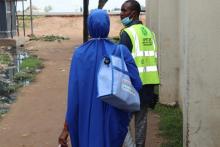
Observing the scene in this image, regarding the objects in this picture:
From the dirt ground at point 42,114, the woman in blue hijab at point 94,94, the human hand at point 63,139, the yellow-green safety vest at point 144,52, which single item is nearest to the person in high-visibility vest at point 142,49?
the yellow-green safety vest at point 144,52

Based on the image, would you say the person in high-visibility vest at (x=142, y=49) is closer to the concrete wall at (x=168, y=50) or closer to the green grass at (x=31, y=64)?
the concrete wall at (x=168, y=50)

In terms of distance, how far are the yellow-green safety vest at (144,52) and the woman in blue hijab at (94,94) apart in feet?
4.42

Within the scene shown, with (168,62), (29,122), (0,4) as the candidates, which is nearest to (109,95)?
(29,122)

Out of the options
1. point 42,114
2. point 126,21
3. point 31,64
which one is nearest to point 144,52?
point 126,21

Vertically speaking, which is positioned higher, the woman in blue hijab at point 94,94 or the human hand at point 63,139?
the woman in blue hijab at point 94,94

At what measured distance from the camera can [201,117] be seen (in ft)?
18.2

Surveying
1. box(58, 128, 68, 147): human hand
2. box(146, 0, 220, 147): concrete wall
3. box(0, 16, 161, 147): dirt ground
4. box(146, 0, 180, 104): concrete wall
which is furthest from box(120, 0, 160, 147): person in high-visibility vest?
box(146, 0, 180, 104): concrete wall

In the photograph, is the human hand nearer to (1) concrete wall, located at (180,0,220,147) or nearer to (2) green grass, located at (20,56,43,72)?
(1) concrete wall, located at (180,0,220,147)

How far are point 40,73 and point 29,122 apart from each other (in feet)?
20.6

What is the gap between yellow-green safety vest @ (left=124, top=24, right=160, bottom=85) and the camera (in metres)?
5.55

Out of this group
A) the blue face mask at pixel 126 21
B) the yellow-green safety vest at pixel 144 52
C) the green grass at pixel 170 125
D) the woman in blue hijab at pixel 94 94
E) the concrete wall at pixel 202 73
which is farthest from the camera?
the green grass at pixel 170 125

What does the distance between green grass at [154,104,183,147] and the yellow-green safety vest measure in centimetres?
160

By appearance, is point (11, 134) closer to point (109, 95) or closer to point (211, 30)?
point (211, 30)

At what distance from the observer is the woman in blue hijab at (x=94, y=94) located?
413 cm
